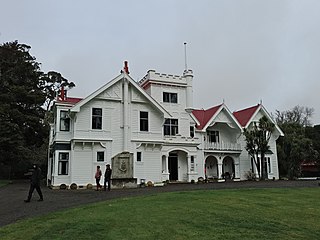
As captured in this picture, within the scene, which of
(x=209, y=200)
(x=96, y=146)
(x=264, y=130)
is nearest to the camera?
(x=209, y=200)

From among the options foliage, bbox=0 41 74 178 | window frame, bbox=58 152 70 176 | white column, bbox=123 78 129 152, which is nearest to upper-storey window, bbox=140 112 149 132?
white column, bbox=123 78 129 152

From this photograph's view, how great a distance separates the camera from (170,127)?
32.6 meters

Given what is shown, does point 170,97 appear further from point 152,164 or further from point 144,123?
point 152,164

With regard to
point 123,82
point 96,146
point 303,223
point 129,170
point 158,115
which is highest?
point 123,82

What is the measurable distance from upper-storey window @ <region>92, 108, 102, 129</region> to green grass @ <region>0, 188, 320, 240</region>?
15954 mm

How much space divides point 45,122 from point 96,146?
19873mm

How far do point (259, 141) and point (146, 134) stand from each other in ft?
40.0

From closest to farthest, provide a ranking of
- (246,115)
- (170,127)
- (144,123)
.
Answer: (144,123) → (170,127) → (246,115)

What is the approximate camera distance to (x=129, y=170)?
80.1 ft

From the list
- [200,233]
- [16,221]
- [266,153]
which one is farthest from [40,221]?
[266,153]

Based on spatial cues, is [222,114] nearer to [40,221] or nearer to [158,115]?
[158,115]

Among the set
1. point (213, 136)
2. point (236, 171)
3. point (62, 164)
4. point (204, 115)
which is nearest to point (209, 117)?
point (204, 115)

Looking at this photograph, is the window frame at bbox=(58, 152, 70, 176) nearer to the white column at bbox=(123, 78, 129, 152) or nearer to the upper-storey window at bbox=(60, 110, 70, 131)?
the upper-storey window at bbox=(60, 110, 70, 131)

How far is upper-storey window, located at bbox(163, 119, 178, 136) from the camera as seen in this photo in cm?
3234
